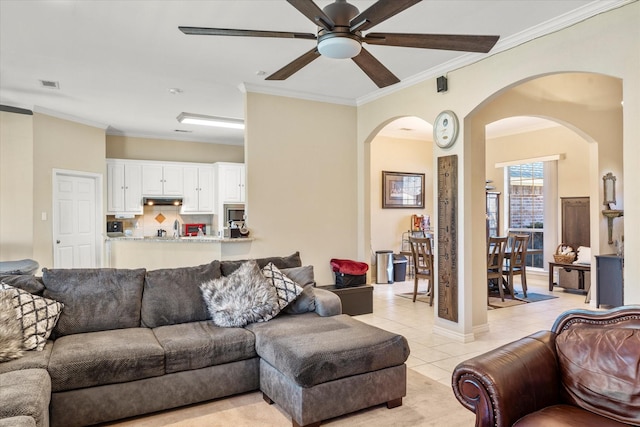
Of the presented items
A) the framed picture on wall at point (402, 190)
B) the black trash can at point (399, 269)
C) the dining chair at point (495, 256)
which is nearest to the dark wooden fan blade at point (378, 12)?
the dining chair at point (495, 256)

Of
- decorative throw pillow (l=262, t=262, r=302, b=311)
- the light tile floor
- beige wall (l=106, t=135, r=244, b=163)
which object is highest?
beige wall (l=106, t=135, r=244, b=163)

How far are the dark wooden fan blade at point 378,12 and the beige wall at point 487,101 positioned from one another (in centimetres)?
192


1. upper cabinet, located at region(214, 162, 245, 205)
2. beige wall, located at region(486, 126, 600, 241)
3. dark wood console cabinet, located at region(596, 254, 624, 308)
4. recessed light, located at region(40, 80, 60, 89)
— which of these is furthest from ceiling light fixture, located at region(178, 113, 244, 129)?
dark wood console cabinet, located at region(596, 254, 624, 308)

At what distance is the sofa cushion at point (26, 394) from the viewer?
1.92 metres

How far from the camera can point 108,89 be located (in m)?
5.30

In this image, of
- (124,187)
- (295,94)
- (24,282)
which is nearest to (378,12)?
(24,282)

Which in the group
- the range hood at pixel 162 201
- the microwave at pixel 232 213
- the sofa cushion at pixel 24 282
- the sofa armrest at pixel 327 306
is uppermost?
the range hood at pixel 162 201

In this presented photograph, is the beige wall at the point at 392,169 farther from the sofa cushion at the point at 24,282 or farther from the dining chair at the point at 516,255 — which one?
the sofa cushion at the point at 24,282

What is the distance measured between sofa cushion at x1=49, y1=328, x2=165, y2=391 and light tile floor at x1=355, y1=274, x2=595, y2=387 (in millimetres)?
2164

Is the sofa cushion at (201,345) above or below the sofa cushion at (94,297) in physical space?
below

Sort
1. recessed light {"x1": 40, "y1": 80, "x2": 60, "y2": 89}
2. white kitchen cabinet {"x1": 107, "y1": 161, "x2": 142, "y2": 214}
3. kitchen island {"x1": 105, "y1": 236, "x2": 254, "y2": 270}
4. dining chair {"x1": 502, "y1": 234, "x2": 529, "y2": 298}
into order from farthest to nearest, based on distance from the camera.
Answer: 1. white kitchen cabinet {"x1": 107, "y1": 161, "x2": 142, "y2": 214}
2. dining chair {"x1": 502, "y1": 234, "x2": 529, "y2": 298}
3. recessed light {"x1": 40, "y1": 80, "x2": 60, "y2": 89}
4. kitchen island {"x1": 105, "y1": 236, "x2": 254, "y2": 270}

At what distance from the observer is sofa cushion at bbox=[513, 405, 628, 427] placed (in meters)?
1.70

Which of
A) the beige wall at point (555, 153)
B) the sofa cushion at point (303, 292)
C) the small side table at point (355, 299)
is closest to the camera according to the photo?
the sofa cushion at point (303, 292)

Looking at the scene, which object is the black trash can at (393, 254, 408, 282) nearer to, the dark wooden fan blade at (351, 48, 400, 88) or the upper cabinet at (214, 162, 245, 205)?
the upper cabinet at (214, 162, 245, 205)
